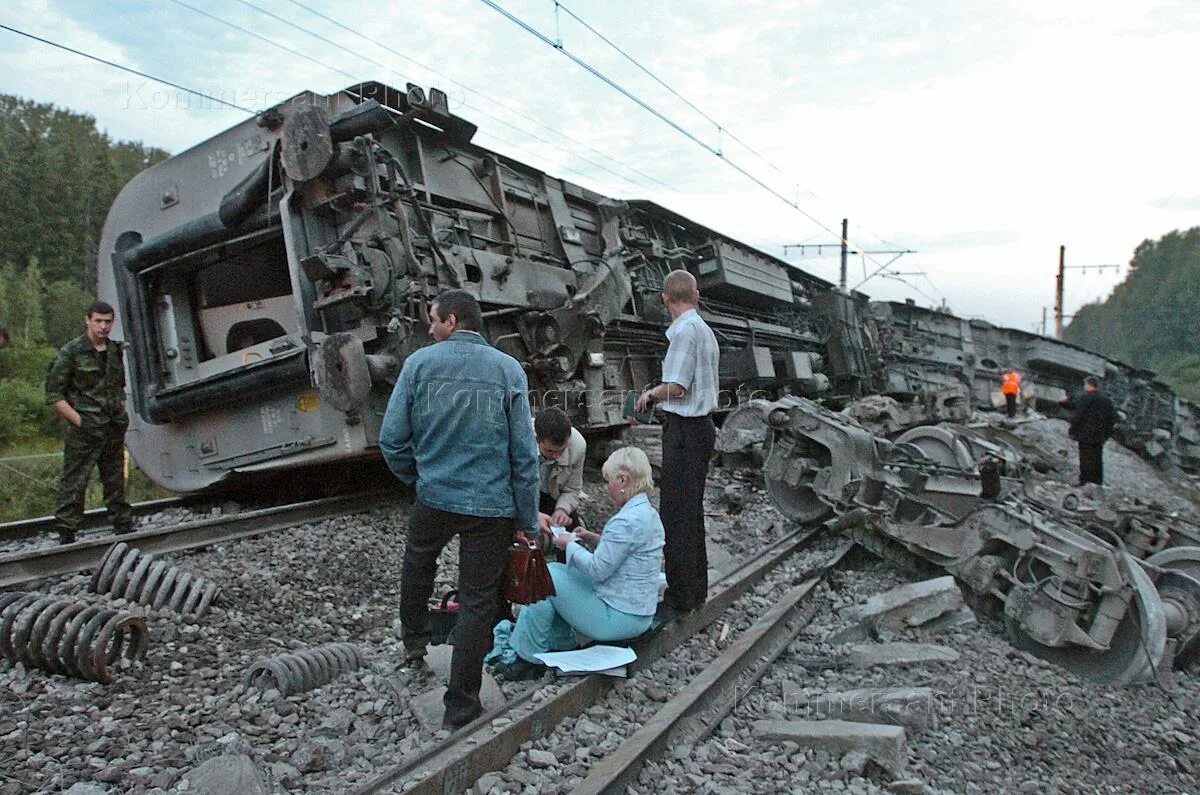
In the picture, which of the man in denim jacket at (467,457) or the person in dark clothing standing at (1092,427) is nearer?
the man in denim jacket at (467,457)

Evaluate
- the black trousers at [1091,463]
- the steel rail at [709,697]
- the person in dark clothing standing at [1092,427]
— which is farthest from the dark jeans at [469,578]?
the black trousers at [1091,463]

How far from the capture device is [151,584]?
4.43 m

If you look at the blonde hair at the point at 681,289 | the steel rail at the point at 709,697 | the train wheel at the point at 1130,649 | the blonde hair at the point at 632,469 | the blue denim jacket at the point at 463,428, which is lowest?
the train wheel at the point at 1130,649

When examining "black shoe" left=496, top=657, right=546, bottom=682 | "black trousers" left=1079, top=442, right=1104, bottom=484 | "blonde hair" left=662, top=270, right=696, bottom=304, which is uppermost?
"blonde hair" left=662, top=270, right=696, bottom=304

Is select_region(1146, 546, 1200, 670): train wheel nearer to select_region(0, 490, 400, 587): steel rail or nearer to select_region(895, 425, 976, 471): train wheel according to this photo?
select_region(895, 425, 976, 471): train wheel

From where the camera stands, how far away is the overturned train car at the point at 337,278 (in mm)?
6648

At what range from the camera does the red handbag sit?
3.43 metres

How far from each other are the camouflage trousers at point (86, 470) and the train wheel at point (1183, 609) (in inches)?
276

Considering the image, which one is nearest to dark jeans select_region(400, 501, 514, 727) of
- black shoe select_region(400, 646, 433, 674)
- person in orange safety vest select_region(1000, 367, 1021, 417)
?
black shoe select_region(400, 646, 433, 674)

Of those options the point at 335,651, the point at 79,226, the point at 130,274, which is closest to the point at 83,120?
the point at 79,226

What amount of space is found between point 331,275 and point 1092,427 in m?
11.1

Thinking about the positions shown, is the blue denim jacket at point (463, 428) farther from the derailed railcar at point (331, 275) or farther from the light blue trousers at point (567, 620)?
the derailed railcar at point (331, 275)

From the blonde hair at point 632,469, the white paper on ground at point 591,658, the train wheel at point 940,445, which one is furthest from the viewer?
the train wheel at point 940,445

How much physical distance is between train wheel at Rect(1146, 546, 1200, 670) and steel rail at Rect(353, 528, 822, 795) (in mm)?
3291
